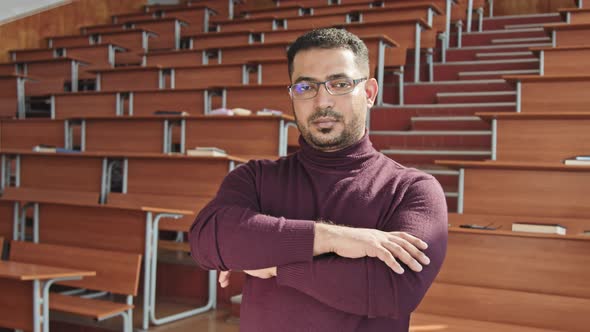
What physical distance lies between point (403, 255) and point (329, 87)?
0.19 meters

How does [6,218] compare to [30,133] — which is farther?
[30,133]

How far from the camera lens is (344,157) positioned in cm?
71

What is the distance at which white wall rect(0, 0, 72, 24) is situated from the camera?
422 cm

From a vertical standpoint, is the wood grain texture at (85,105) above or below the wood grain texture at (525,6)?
below

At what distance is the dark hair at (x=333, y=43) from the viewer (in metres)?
0.70

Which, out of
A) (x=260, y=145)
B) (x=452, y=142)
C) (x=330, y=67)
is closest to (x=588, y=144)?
(x=452, y=142)

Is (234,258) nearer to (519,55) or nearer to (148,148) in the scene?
(148,148)

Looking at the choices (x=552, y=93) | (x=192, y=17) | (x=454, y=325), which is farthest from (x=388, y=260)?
(x=192, y=17)

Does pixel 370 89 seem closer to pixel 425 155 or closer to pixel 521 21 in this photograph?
pixel 425 155

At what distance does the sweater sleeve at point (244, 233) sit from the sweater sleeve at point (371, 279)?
2 cm

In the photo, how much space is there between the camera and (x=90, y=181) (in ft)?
7.66

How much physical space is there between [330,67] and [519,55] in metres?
2.75

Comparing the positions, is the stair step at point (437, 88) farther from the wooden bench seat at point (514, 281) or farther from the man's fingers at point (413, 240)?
the man's fingers at point (413, 240)

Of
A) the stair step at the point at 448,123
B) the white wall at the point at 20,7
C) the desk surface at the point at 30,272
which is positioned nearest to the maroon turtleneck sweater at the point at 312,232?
the desk surface at the point at 30,272
